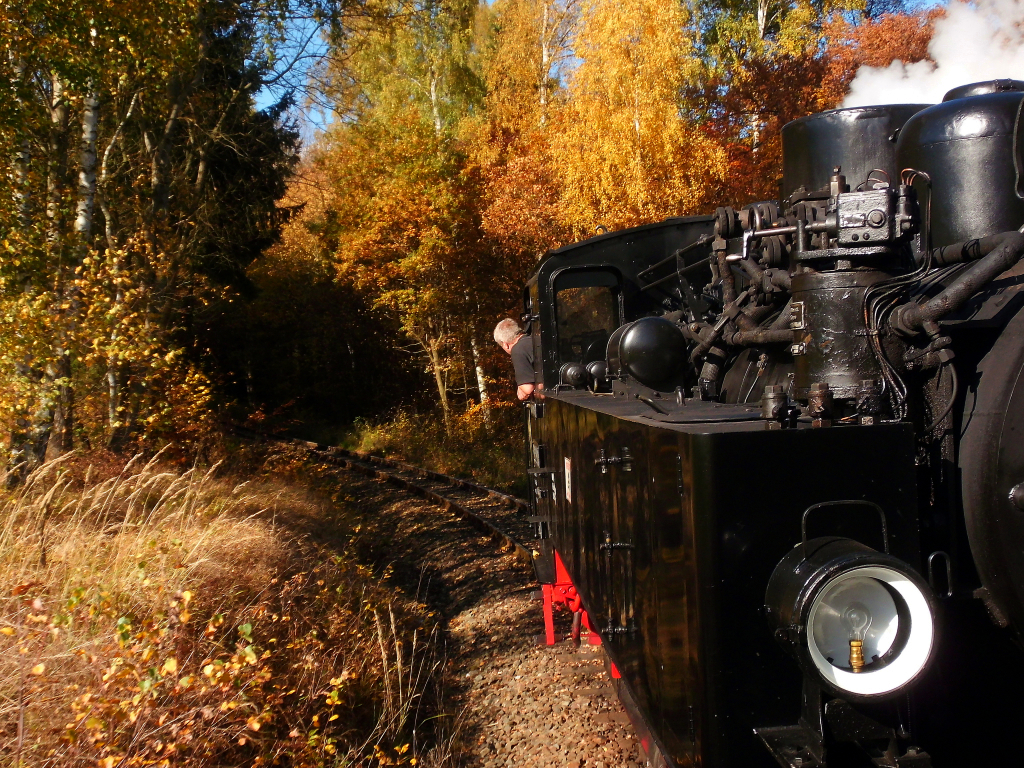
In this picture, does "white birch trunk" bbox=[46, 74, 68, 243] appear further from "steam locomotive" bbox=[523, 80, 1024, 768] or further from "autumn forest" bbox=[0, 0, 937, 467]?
"steam locomotive" bbox=[523, 80, 1024, 768]

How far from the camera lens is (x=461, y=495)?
1259cm

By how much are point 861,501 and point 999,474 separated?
407mm

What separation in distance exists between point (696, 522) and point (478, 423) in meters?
17.3

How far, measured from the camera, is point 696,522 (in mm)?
2068

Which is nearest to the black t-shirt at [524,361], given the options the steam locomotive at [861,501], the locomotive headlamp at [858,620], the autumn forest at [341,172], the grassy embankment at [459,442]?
the autumn forest at [341,172]

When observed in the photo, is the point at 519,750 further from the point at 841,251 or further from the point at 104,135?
the point at 104,135

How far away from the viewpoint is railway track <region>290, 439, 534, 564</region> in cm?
962

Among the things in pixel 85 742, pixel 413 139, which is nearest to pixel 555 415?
pixel 85 742

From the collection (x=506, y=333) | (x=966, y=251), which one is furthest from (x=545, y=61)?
(x=966, y=251)

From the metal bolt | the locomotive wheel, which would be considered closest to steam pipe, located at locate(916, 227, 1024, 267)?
the locomotive wheel

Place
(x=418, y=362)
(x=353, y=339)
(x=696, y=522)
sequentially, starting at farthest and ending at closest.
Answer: (x=353, y=339)
(x=418, y=362)
(x=696, y=522)

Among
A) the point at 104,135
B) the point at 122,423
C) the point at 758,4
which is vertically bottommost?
the point at 122,423

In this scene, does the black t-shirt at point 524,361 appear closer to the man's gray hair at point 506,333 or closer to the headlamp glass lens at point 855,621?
the man's gray hair at point 506,333

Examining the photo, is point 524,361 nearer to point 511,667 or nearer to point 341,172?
point 511,667
